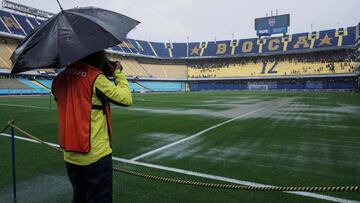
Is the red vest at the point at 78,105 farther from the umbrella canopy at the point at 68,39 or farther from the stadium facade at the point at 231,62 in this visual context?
the stadium facade at the point at 231,62

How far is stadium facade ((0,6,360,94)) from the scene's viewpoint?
5903cm

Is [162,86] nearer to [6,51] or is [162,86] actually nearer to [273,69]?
[273,69]

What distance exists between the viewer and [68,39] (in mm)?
2521

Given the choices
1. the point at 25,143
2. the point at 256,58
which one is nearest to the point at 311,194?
the point at 25,143

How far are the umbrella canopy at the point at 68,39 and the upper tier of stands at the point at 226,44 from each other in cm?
5984

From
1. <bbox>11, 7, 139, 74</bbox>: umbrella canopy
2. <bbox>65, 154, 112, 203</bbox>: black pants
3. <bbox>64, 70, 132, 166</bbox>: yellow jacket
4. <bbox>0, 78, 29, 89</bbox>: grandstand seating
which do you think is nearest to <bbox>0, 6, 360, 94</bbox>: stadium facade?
<bbox>0, 78, 29, 89</bbox>: grandstand seating

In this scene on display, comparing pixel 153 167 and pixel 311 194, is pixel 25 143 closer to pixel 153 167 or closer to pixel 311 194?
pixel 153 167

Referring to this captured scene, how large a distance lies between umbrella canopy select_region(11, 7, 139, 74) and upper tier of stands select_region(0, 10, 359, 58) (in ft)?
196

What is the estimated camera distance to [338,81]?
68312mm

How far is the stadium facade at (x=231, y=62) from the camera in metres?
59.0

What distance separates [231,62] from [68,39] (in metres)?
84.3

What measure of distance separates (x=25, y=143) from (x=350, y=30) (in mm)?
77581

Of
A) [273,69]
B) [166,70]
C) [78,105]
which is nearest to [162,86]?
[166,70]

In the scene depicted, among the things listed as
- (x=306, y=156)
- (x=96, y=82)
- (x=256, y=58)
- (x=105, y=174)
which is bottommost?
(x=306, y=156)
